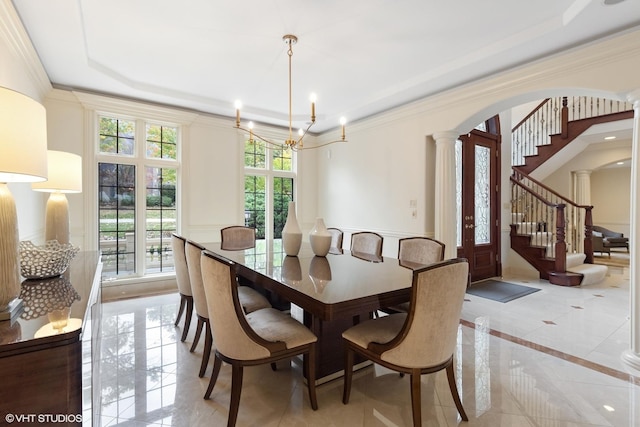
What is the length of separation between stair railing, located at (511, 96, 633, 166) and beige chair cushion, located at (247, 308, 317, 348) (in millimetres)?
7018

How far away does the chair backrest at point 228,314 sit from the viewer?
63.6 inches

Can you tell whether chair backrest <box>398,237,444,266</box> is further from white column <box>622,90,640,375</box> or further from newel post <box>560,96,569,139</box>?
newel post <box>560,96,569,139</box>

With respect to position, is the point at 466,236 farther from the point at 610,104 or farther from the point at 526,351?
the point at 610,104

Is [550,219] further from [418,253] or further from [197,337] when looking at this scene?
[197,337]

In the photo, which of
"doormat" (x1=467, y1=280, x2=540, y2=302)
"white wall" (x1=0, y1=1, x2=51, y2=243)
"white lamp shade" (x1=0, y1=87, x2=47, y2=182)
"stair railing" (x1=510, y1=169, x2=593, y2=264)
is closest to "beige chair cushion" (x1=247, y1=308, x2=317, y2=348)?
"white lamp shade" (x1=0, y1=87, x2=47, y2=182)

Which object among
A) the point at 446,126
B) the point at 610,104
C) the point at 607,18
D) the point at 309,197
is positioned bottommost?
the point at 309,197

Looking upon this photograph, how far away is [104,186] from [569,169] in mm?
9968

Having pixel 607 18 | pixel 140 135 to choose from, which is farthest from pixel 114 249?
pixel 607 18

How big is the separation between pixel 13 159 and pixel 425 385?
256cm

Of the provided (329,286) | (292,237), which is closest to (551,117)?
(292,237)

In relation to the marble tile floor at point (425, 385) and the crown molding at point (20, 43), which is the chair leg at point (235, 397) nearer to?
the marble tile floor at point (425, 385)

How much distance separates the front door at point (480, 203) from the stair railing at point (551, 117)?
2.31 meters

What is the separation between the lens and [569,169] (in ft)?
25.3

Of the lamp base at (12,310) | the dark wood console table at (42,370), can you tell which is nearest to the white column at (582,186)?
the dark wood console table at (42,370)
